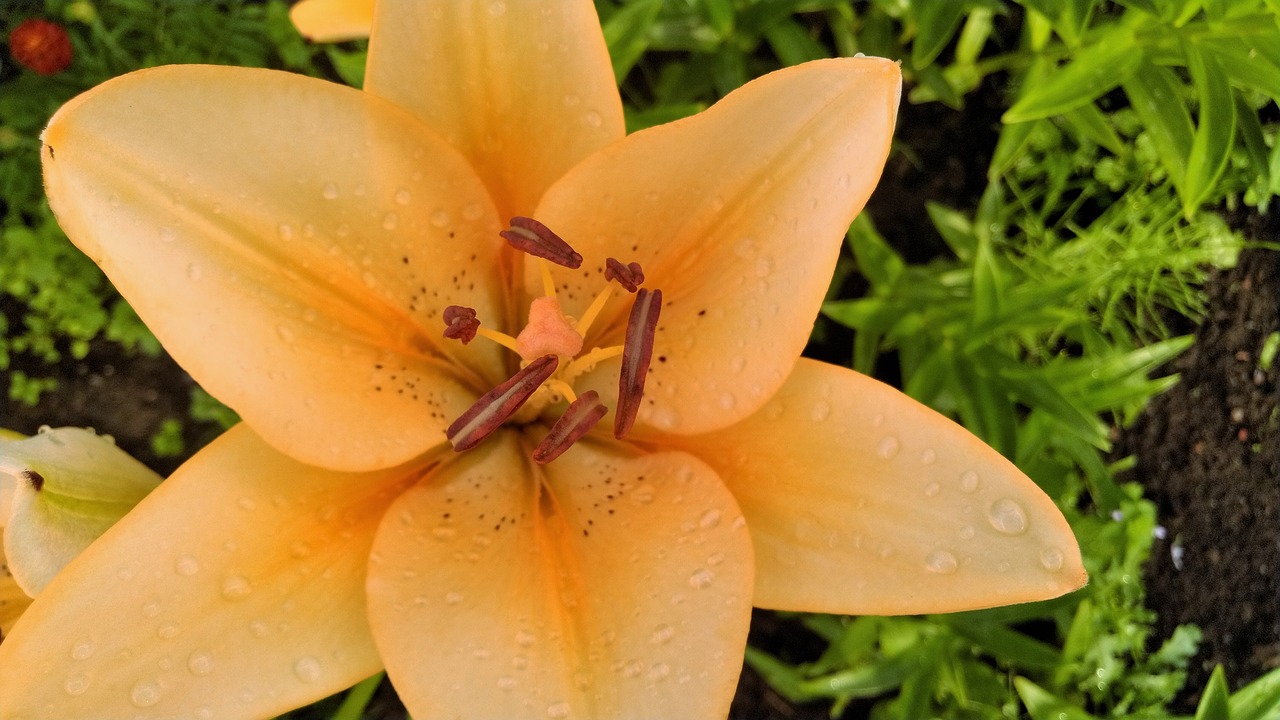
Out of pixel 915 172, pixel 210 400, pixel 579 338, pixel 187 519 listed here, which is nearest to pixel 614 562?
pixel 579 338

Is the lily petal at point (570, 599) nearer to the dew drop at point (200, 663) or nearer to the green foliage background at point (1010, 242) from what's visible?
the dew drop at point (200, 663)

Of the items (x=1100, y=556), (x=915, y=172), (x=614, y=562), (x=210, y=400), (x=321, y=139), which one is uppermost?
(x=321, y=139)

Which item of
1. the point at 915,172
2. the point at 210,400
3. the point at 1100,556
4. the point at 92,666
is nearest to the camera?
the point at 92,666

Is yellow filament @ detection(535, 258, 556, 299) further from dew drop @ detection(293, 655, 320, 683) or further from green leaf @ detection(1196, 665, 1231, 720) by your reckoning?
green leaf @ detection(1196, 665, 1231, 720)

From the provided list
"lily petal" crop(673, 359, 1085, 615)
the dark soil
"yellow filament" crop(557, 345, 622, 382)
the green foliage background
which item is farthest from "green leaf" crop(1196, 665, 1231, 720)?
"yellow filament" crop(557, 345, 622, 382)

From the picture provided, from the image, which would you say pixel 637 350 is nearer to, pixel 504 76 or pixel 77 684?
pixel 504 76

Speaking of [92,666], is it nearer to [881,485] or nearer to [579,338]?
[579,338]
